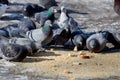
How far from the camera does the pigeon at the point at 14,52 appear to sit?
9078 mm

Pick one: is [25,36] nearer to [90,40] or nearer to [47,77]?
[90,40]

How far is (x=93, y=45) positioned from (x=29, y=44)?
1.33 metres

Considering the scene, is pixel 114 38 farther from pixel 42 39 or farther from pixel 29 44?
pixel 29 44

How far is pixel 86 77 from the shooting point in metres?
8.38

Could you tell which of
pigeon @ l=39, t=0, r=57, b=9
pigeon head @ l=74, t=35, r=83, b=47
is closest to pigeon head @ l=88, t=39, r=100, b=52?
pigeon head @ l=74, t=35, r=83, b=47

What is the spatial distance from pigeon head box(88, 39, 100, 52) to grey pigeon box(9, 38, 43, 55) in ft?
3.45

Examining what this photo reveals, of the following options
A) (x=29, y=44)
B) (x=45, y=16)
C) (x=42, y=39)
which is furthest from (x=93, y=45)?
(x=45, y=16)

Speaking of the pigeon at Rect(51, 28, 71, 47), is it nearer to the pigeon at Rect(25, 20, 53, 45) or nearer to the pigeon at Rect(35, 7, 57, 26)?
the pigeon at Rect(25, 20, 53, 45)

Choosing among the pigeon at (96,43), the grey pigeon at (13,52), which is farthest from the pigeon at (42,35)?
the grey pigeon at (13,52)

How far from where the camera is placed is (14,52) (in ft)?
29.8

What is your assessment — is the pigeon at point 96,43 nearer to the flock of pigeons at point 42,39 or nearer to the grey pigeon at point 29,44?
the flock of pigeons at point 42,39

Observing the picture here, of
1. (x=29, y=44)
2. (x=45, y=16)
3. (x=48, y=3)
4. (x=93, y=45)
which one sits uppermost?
(x=29, y=44)

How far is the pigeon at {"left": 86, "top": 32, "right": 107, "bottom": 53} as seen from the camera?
32.8 feet

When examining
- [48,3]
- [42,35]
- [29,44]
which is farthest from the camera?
[48,3]
